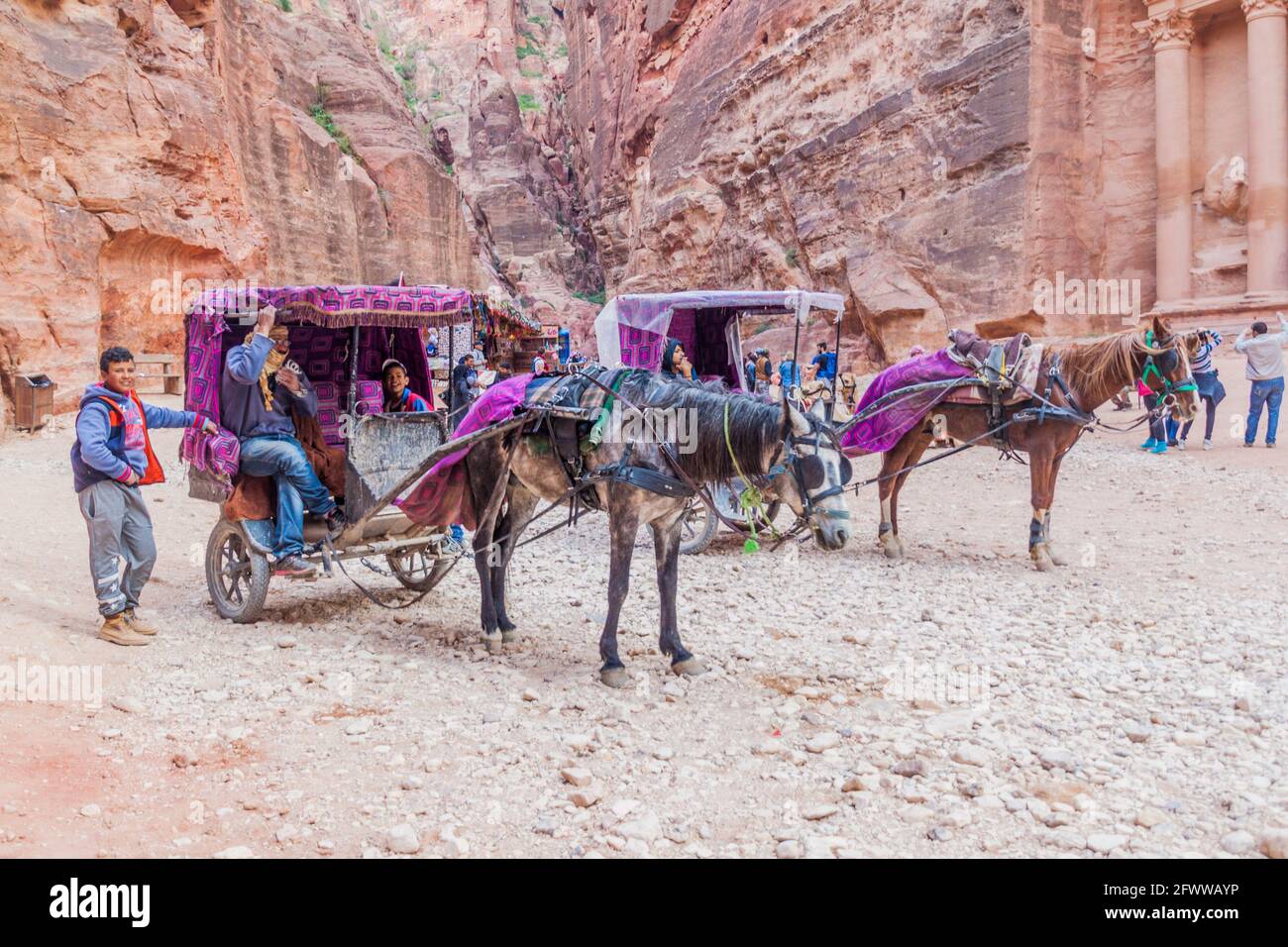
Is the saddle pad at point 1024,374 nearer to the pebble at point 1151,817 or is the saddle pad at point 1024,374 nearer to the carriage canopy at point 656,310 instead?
the carriage canopy at point 656,310

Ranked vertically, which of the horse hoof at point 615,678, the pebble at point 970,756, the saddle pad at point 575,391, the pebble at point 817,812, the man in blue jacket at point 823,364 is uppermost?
the man in blue jacket at point 823,364

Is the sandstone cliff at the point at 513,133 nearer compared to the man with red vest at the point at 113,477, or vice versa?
the man with red vest at the point at 113,477

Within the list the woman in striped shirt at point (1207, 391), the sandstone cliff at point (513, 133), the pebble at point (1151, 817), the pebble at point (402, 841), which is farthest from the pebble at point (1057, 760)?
the sandstone cliff at point (513, 133)

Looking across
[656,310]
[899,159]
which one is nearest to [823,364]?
[656,310]

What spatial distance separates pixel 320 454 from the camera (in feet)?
24.7

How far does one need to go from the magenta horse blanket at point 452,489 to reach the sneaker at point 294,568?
0.84 metres

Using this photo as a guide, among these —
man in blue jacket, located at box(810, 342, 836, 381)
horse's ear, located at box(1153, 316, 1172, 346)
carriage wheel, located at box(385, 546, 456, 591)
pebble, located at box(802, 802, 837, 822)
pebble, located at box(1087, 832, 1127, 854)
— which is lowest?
pebble, located at box(802, 802, 837, 822)

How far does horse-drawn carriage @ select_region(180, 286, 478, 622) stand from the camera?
662cm

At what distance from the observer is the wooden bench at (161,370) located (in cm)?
2247

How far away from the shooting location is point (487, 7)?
76.9 meters

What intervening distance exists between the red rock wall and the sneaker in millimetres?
17004

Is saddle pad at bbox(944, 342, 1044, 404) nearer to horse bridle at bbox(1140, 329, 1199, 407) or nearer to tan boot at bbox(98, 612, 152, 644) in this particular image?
horse bridle at bbox(1140, 329, 1199, 407)

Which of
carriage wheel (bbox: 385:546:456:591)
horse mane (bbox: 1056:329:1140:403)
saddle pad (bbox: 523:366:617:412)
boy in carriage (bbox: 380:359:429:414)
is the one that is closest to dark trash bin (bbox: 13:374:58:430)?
carriage wheel (bbox: 385:546:456:591)
